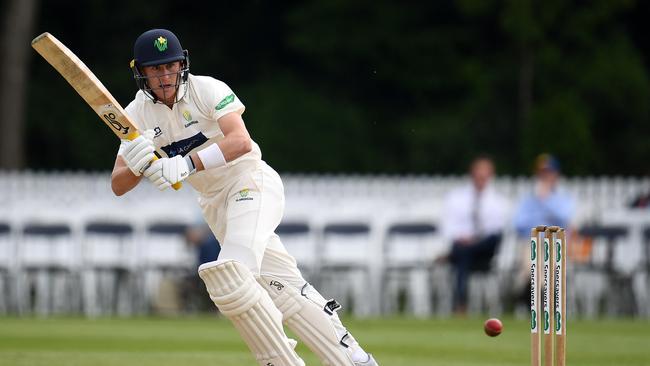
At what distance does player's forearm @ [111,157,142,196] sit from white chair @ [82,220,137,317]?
7243 millimetres

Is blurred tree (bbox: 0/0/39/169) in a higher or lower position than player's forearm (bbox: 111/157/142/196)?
higher

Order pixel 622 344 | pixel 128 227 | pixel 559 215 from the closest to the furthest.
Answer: pixel 622 344 < pixel 559 215 < pixel 128 227

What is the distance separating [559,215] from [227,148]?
703cm

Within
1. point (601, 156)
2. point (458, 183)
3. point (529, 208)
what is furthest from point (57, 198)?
point (601, 156)

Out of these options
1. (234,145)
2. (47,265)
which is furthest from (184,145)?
(47,265)

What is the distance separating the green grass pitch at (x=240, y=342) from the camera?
8.23 meters

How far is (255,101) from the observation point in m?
21.4

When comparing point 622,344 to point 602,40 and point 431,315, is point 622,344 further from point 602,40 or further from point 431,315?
point 602,40

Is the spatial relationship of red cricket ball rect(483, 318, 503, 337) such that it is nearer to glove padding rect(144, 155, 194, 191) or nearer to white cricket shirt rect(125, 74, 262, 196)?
white cricket shirt rect(125, 74, 262, 196)

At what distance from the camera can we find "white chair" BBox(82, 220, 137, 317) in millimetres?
13102

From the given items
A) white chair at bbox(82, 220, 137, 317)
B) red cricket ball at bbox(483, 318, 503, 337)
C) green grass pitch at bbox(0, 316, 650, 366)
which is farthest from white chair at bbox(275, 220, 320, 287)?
red cricket ball at bbox(483, 318, 503, 337)

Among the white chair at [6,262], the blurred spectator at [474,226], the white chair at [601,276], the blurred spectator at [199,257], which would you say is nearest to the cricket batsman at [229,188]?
the blurred spectator at [474,226]

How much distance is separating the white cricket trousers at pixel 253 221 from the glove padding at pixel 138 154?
464 mm

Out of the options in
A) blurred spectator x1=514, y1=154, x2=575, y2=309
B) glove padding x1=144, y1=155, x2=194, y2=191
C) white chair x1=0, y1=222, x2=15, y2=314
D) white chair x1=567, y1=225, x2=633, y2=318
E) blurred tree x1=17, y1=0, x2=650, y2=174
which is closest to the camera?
glove padding x1=144, y1=155, x2=194, y2=191
